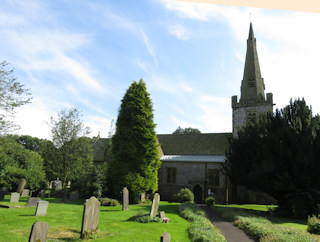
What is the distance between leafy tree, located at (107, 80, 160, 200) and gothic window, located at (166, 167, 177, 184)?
6736mm

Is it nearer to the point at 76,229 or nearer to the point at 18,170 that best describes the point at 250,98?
the point at 76,229

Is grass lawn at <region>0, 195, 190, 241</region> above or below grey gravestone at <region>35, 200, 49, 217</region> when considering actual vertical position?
below

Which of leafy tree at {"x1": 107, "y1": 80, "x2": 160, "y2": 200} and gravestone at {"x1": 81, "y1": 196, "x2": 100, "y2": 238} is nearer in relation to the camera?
gravestone at {"x1": 81, "y1": 196, "x2": 100, "y2": 238}

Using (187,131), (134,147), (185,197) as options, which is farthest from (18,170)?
(187,131)

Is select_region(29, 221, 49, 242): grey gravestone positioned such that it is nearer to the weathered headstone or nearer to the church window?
the weathered headstone

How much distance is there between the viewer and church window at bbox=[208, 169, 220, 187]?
1172 inches

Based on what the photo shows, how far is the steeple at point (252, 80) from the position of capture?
33.9 m

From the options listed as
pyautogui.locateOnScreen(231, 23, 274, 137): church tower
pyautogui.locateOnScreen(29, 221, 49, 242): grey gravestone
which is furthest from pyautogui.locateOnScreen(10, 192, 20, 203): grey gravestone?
pyautogui.locateOnScreen(231, 23, 274, 137): church tower

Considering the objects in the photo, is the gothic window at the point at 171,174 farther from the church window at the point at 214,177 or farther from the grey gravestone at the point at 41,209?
the grey gravestone at the point at 41,209

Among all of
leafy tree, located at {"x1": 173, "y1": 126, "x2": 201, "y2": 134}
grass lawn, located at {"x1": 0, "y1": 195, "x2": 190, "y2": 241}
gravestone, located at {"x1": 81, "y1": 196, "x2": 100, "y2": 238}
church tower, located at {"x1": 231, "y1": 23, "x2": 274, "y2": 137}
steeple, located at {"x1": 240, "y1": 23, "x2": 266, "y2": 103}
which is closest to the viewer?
grass lawn, located at {"x1": 0, "y1": 195, "x2": 190, "y2": 241}

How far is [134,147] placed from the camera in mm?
24719

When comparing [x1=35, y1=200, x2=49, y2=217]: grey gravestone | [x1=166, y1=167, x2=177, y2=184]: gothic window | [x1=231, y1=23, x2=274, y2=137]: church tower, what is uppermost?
[x1=231, y1=23, x2=274, y2=137]: church tower

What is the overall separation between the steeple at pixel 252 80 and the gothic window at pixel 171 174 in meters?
15.0

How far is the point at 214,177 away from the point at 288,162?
38.3ft
